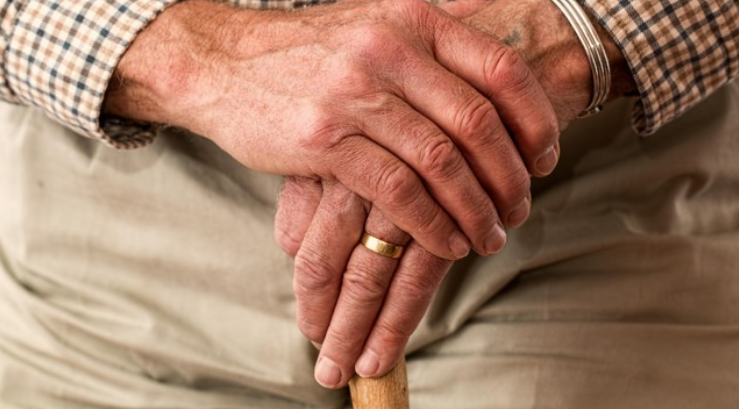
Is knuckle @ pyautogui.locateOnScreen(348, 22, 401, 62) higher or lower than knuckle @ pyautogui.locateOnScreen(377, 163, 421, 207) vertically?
higher

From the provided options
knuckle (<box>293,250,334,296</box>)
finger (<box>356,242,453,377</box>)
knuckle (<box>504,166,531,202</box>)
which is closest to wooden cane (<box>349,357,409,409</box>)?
finger (<box>356,242,453,377</box>)

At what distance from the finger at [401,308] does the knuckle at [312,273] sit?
2.7 inches

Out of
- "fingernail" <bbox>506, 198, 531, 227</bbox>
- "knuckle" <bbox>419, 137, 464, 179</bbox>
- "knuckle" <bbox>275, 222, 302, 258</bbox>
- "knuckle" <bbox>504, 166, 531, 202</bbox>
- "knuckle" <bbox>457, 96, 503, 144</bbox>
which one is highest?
"knuckle" <bbox>457, 96, 503, 144</bbox>

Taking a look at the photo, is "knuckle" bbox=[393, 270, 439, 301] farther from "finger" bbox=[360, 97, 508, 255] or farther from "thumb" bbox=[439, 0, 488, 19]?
"thumb" bbox=[439, 0, 488, 19]

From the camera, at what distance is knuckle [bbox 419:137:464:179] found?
894 millimetres

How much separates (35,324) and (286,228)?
43 cm

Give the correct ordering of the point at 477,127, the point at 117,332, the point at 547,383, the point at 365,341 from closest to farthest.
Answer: the point at 477,127 → the point at 365,341 → the point at 547,383 → the point at 117,332

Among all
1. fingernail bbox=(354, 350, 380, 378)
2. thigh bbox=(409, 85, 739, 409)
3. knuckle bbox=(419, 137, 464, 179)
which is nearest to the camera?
knuckle bbox=(419, 137, 464, 179)

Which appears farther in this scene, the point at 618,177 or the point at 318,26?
the point at 618,177

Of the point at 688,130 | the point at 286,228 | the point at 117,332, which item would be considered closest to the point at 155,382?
the point at 117,332

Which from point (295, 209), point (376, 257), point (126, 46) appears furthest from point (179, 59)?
point (376, 257)

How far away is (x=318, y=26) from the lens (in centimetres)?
97

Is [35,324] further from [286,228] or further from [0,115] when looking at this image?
[286,228]

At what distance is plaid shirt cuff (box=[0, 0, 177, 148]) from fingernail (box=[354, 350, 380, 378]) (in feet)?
1.32
